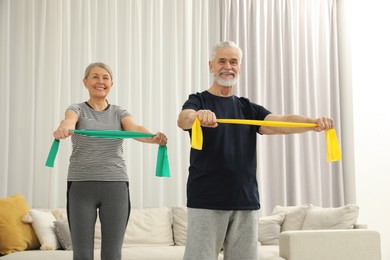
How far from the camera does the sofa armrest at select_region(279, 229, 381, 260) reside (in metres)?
3.71

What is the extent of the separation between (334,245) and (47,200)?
9.08 feet

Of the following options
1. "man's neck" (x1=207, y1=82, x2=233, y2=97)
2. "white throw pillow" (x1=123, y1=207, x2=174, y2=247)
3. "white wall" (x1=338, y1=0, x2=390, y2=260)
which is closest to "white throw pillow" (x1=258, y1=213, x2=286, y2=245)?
"white throw pillow" (x1=123, y1=207, x2=174, y2=247)

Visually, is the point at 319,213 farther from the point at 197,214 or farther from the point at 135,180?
the point at 197,214

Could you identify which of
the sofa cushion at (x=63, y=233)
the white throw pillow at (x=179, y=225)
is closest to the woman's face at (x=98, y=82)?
the sofa cushion at (x=63, y=233)

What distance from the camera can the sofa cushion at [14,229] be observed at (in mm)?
4227

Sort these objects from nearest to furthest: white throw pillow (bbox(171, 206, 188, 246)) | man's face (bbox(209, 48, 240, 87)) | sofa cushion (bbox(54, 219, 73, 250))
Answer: man's face (bbox(209, 48, 240, 87)) < sofa cushion (bbox(54, 219, 73, 250)) < white throw pillow (bbox(171, 206, 188, 246))

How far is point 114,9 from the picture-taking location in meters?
5.48

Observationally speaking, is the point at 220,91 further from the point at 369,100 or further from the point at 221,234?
the point at 369,100

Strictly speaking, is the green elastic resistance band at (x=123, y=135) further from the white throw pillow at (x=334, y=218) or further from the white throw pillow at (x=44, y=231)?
the white throw pillow at (x=334, y=218)

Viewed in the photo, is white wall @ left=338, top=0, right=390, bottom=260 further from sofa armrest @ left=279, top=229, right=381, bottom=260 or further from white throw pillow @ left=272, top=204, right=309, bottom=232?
sofa armrest @ left=279, top=229, right=381, bottom=260

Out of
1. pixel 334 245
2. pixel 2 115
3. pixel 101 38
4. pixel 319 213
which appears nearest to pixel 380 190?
pixel 319 213

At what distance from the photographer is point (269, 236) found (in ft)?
15.4

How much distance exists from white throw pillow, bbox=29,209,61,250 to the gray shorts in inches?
89.4

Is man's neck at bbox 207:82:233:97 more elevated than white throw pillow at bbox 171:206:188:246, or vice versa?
man's neck at bbox 207:82:233:97
